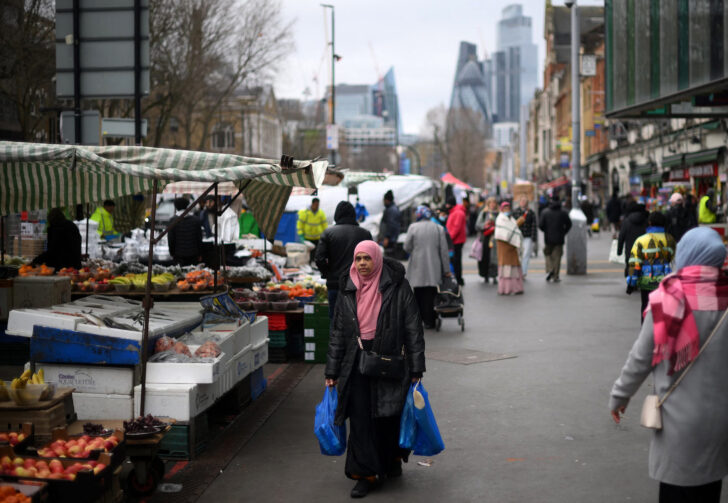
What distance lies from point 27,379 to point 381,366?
2.62m

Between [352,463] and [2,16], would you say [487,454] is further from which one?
[2,16]

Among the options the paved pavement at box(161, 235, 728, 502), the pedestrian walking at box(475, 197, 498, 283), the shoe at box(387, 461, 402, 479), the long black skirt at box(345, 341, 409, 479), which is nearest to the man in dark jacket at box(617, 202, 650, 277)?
the paved pavement at box(161, 235, 728, 502)

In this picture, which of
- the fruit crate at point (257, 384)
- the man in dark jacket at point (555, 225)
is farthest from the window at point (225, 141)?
the fruit crate at point (257, 384)

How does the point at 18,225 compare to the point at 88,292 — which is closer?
the point at 88,292

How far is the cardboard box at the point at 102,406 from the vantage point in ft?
23.0

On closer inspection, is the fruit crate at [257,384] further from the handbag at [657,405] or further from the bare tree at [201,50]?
the bare tree at [201,50]

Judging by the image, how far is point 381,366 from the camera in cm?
593

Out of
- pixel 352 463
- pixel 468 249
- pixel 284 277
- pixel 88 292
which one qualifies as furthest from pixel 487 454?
pixel 468 249

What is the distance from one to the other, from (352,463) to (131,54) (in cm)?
809

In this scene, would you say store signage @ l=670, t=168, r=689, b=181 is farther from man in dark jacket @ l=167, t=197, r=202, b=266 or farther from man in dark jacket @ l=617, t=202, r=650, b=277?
man in dark jacket @ l=167, t=197, r=202, b=266

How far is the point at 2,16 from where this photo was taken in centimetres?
1947

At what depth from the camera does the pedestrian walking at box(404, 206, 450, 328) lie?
42.1 feet

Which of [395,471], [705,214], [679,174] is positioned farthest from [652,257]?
[679,174]

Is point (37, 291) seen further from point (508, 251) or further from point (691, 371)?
point (508, 251)
